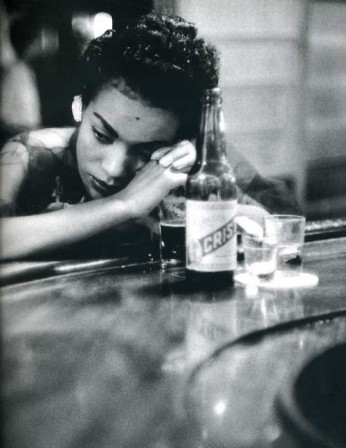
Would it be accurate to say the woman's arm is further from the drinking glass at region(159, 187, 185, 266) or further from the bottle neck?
the bottle neck

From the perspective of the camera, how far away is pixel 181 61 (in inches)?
50.2

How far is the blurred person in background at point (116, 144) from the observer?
1.22m

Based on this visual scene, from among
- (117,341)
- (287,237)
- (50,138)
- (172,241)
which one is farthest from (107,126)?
(117,341)

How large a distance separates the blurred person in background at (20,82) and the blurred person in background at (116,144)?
0.04 metres

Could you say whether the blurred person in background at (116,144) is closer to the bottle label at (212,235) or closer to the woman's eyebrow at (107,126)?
the woman's eyebrow at (107,126)

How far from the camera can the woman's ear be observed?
1233 millimetres

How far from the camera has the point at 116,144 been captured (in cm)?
126

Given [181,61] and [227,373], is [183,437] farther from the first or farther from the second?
[181,61]

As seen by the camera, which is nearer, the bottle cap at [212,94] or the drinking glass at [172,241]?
the bottle cap at [212,94]

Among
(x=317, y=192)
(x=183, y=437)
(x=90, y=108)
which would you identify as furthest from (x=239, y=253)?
(x=317, y=192)

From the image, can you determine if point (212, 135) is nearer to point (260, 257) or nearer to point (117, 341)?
point (260, 257)

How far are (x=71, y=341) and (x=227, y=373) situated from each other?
187mm

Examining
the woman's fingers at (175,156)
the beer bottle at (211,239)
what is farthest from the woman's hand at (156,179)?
the beer bottle at (211,239)

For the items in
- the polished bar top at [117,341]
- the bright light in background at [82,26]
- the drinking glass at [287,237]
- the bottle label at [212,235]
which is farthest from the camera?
the bright light in background at [82,26]
